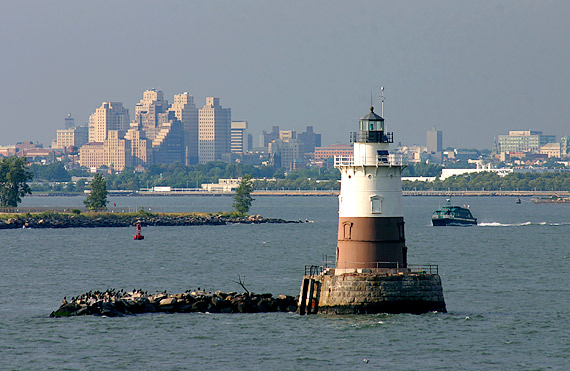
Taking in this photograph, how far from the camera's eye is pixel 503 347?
4966 cm

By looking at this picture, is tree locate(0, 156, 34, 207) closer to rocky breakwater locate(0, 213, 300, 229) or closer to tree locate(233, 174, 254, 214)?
rocky breakwater locate(0, 213, 300, 229)

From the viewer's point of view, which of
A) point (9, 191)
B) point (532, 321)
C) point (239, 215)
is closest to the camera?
point (532, 321)

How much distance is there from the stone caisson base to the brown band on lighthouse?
814mm

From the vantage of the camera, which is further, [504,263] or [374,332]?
[504,263]

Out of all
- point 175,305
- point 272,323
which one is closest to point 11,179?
point 175,305

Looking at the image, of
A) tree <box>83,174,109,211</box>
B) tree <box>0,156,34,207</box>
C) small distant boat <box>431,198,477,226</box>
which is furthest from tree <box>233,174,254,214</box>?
tree <box>0,156,34,207</box>

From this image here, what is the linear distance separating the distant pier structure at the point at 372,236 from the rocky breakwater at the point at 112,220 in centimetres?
10695

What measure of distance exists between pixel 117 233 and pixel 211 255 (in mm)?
42405

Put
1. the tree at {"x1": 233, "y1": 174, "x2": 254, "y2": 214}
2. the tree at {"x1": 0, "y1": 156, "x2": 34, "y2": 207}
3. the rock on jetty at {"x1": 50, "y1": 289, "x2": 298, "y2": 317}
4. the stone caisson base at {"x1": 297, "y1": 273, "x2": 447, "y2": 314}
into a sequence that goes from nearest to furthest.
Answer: the stone caisson base at {"x1": 297, "y1": 273, "x2": 447, "y2": 314} → the rock on jetty at {"x1": 50, "y1": 289, "x2": 298, "y2": 317} → the tree at {"x1": 0, "y1": 156, "x2": 34, "y2": 207} → the tree at {"x1": 233, "y1": 174, "x2": 254, "y2": 214}

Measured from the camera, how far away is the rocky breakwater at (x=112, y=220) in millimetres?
154750

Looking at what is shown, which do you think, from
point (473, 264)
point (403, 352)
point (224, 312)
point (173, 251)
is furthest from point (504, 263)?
point (403, 352)

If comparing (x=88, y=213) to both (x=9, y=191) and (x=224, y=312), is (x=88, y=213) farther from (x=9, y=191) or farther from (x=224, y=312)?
(x=224, y=312)

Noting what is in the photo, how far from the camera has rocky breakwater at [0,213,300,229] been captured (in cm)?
15475

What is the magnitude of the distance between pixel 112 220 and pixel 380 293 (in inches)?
4555
